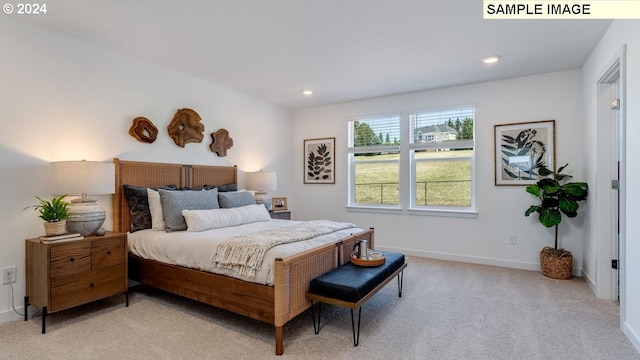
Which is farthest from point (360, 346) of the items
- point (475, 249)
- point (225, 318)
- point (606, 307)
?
point (475, 249)

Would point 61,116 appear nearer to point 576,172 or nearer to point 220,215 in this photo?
point 220,215

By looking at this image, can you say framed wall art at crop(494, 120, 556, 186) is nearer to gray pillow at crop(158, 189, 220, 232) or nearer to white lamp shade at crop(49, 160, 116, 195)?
gray pillow at crop(158, 189, 220, 232)

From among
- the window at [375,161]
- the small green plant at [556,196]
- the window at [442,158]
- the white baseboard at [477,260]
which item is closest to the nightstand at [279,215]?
the window at [375,161]

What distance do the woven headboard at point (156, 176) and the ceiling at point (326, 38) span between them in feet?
3.80

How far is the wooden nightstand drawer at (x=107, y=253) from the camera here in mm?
2711

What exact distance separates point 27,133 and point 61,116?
0.30 meters

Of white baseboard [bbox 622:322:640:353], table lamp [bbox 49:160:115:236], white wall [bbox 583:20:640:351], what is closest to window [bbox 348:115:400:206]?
white wall [bbox 583:20:640:351]

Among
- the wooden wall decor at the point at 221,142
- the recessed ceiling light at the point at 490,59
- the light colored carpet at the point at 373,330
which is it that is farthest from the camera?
the wooden wall decor at the point at 221,142

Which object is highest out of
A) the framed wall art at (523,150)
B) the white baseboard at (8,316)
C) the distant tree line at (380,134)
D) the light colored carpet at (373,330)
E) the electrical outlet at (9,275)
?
the distant tree line at (380,134)

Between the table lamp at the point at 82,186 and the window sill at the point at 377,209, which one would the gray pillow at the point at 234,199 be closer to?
the table lamp at the point at 82,186

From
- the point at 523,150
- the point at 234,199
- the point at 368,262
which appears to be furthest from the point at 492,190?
the point at 234,199

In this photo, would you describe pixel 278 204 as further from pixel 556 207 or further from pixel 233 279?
pixel 556 207

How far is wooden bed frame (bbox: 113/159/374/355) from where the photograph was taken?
2.17 meters

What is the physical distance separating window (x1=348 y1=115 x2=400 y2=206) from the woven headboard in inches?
78.9
